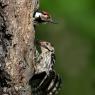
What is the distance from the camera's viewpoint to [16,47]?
14.5 feet

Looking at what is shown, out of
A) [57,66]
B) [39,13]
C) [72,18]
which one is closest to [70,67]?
[57,66]

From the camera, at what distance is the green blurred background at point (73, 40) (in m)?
9.91

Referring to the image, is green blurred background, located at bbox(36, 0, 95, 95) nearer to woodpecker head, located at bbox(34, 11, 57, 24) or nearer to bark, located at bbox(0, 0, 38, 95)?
woodpecker head, located at bbox(34, 11, 57, 24)

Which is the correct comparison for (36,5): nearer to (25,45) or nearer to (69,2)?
(25,45)

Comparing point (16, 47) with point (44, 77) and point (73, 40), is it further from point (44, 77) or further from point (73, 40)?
point (73, 40)

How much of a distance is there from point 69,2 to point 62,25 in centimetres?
41

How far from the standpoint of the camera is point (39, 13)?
464cm

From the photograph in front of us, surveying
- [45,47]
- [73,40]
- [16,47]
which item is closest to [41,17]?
[45,47]

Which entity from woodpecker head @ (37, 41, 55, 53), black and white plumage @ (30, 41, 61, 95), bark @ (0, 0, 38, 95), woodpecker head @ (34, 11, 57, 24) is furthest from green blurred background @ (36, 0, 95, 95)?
bark @ (0, 0, 38, 95)

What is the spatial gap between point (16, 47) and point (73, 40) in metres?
5.98

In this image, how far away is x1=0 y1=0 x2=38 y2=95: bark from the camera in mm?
4371

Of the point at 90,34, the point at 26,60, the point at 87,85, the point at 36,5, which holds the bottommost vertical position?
the point at 87,85

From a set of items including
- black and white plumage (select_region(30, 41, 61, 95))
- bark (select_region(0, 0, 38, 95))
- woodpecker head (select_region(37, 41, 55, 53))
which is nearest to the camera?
bark (select_region(0, 0, 38, 95))

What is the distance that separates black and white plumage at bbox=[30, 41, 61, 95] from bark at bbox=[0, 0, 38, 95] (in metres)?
0.08
